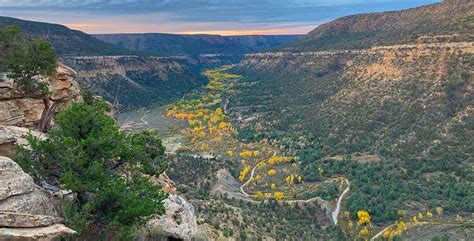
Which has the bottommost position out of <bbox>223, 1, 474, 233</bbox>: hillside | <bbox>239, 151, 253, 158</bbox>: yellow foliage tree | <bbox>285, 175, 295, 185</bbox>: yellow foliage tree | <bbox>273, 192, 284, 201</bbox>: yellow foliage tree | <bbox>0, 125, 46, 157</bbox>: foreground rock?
<bbox>239, 151, 253, 158</bbox>: yellow foliage tree

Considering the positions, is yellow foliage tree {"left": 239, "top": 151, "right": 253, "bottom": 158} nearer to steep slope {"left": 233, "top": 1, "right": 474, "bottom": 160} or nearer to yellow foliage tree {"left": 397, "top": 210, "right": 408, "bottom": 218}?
steep slope {"left": 233, "top": 1, "right": 474, "bottom": 160}

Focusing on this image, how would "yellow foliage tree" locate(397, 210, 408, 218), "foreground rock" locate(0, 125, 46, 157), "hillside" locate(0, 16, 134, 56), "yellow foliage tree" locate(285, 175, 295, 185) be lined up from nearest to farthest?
1. "foreground rock" locate(0, 125, 46, 157)
2. "yellow foliage tree" locate(397, 210, 408, 218)
3. "yellow foliage tree" locate(285, 175, 295, 185)
4. "hillside" locate(0, 16, 134, 56)

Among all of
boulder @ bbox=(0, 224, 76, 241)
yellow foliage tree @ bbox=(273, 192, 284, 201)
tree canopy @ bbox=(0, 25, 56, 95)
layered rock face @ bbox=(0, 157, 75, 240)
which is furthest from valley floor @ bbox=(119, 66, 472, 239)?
boulder @ bbox=(0, 224, 76, 241)

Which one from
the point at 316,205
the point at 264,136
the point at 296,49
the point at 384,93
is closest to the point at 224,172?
the point at 316,205

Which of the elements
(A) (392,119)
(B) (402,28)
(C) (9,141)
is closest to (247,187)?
(A) (392,119)

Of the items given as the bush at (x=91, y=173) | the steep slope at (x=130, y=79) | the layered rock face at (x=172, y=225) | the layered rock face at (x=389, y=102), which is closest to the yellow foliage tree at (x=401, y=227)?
the layered rock face at (x=389, y=102)

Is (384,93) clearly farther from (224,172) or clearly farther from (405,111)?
(224,172)
